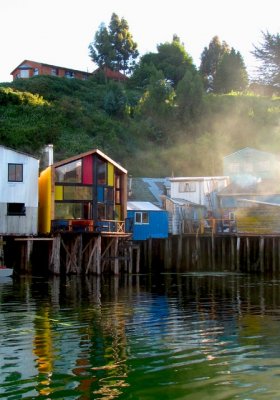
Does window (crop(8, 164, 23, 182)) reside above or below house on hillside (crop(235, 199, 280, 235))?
above

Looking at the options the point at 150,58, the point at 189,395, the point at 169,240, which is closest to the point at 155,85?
the point at 150,58

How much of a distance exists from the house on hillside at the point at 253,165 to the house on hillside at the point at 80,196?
2522cm

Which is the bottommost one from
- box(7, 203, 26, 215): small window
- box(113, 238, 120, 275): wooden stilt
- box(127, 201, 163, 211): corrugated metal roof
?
box(113, 238, 120, 275): wooden stilt

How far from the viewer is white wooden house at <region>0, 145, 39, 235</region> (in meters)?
43.7

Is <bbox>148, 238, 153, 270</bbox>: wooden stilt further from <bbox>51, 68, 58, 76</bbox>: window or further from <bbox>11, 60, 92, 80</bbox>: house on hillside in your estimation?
<bbox>51, 68, 58, 76</bbox>: window

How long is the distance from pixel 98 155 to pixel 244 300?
19.7 meters

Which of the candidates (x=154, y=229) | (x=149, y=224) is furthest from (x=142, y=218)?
(x=154, y=229)

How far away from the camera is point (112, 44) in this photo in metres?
117

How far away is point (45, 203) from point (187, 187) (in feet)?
63.4

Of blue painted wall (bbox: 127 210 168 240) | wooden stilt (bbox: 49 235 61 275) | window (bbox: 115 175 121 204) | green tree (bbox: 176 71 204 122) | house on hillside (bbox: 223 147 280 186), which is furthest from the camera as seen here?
green tree (bbox: 176 71 204 122)

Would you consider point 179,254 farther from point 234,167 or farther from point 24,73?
point 24,73

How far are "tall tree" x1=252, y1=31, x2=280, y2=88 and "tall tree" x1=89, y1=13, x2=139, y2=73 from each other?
24845 mm

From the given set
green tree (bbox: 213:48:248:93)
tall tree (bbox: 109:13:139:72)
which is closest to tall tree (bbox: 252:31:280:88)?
green tree (bbox: 213:48:248:93)

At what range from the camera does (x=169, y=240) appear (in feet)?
170
